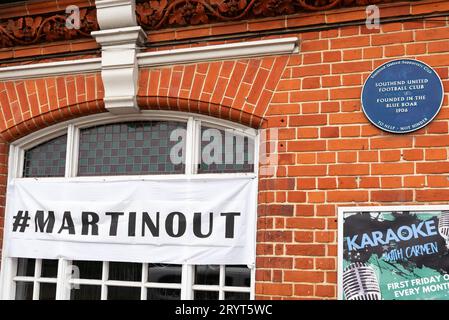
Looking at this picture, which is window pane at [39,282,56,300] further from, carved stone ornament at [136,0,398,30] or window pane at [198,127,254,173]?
carved stone ornament at [136,0,398,30]

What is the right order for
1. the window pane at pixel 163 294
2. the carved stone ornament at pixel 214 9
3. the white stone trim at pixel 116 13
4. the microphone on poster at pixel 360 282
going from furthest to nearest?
the white stone trim at pixel 116 13
the window pane at pixel 163 294
the carved stone ornament at pixel 214 9
the microphone on poster at pixel 360 282

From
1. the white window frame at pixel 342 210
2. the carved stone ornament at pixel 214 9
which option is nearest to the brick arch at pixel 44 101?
the carved stone ornament at pixel 214 9

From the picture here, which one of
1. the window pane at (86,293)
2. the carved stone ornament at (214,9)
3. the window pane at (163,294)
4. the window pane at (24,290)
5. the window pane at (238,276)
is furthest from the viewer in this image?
the window pane at (24,290)

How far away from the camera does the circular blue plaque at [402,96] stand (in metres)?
3.63

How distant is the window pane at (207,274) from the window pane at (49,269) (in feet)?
4.50

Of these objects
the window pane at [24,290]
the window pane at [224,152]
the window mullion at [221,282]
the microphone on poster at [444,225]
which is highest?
the window pane at [224,152]

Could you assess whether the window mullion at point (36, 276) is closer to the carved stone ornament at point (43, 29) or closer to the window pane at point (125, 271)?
the window pane at point (125, 271)

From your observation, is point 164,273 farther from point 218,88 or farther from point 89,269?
point 218,88

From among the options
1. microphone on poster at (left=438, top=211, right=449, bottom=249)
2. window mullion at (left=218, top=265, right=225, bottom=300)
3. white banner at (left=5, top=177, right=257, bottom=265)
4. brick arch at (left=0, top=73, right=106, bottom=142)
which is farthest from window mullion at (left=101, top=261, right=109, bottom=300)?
microphone on poster at (left=438, top=211, right=449, bottom=249)

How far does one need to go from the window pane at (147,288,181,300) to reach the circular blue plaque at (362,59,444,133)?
213 cm

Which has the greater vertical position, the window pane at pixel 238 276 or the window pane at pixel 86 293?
the window pane at pixel 238 276

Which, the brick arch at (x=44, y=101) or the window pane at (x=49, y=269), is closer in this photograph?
the brick arch at (x=44, y=101)

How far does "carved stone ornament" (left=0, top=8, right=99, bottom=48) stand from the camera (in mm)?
4516
